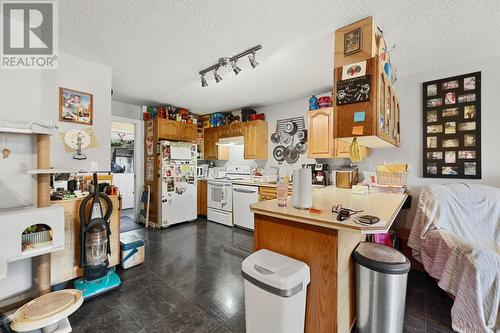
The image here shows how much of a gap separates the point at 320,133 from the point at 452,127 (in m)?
1.61

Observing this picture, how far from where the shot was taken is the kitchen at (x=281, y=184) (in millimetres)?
1496

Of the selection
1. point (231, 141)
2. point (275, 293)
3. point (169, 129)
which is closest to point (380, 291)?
point (275, 293)

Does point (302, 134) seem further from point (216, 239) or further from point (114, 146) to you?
point (114, 146)

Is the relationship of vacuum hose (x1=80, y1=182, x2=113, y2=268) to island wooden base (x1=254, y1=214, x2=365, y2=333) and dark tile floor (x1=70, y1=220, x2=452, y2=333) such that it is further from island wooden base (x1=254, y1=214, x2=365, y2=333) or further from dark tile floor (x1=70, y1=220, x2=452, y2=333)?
island wooden base (x1=254, y1=214, x2=365, y2=333)

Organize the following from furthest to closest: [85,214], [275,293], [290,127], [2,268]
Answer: [290,127] < [85,214] < [2,268] < [275,293]

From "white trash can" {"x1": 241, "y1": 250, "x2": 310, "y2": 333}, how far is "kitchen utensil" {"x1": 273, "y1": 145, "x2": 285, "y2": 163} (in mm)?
2962

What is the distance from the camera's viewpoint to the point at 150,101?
421 cm

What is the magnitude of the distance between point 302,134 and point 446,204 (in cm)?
229

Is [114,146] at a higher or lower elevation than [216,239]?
higher

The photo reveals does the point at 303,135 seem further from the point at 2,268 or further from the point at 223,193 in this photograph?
the point at 2,268

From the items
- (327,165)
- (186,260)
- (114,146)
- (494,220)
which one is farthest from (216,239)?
(114,146)

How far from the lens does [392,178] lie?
2.70 meters

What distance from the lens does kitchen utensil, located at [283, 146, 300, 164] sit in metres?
4.12

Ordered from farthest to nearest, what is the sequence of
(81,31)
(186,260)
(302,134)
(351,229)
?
(302,134), (186,260), (81,31), (351,229)
